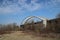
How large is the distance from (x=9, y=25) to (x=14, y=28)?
2.12 m

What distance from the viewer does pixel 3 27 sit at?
45.3 m

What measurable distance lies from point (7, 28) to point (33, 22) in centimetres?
938

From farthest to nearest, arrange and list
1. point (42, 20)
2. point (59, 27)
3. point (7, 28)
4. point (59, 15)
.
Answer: point (7, 28)
point (42, 20)
point (59, 15)
point (59, 27)

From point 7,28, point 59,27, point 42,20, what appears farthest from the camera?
point 7,28

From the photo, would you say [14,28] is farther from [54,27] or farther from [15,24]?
[54,27]

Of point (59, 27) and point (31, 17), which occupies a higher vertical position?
point (31, 17)

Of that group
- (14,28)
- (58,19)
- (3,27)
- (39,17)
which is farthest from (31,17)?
(58,19)

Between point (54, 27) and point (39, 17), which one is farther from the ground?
point (39, 17)

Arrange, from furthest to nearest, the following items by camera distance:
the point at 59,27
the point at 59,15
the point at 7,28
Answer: the point at 7,28 → the point at 59,15 → the point at 59,27

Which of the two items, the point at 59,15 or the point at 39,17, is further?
the point at 39,17

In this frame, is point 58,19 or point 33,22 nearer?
point 58,19

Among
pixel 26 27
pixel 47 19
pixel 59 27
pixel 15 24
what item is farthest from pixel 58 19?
pixel 15 24

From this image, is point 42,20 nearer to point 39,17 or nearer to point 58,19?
point 39,17

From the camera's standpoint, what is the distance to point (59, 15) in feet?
106
